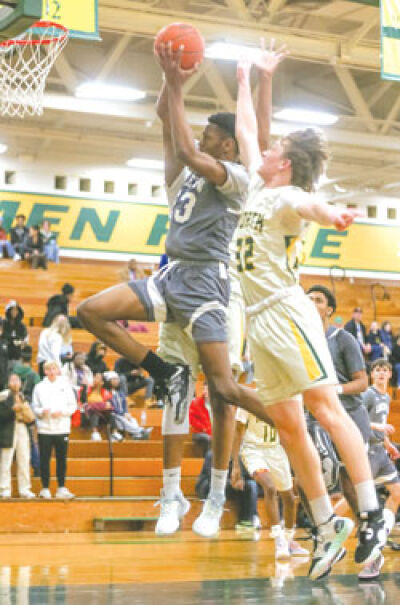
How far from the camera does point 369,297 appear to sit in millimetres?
26438

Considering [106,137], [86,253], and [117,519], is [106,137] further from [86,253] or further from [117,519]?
[117,519]

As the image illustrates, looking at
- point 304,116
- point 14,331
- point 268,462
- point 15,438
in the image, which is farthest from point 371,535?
point 304,116

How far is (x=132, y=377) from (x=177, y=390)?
10.3m

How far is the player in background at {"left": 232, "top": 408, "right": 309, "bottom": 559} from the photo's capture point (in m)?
9.74

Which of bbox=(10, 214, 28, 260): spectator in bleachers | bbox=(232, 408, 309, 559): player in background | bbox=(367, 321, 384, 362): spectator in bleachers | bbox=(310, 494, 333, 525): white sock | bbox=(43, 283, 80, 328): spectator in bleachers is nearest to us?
bbox=(310, 494, 333, 525): white sock

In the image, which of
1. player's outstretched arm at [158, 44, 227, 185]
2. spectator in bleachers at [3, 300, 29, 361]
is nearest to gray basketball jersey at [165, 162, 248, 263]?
player's outstretched arm at [158, 44, 227, 185]

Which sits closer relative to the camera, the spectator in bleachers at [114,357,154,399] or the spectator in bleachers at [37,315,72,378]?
the spectator in bleachers at [37,315,72,378]

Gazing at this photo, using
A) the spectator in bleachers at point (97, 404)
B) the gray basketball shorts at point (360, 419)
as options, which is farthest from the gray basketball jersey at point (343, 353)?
the spectator in bleachers at point (97, 404)

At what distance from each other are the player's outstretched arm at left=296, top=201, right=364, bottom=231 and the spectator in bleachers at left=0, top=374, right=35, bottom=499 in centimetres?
752

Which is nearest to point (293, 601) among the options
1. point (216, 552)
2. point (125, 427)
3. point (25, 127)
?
point (216, 552)

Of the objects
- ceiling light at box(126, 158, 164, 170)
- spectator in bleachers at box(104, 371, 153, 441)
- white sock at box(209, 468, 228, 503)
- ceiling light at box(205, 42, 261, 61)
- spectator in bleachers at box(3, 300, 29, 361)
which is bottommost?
spectator in bleachers at box(104, 371, 153, 441)

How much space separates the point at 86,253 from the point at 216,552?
18.5m

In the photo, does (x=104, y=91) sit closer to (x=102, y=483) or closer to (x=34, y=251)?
(x=34, y=251)

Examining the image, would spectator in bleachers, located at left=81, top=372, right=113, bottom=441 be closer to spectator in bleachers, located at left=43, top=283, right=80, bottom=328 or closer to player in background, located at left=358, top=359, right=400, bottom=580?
spectator in bleachers, located at left=43, top=283, right=80, bottom=328
